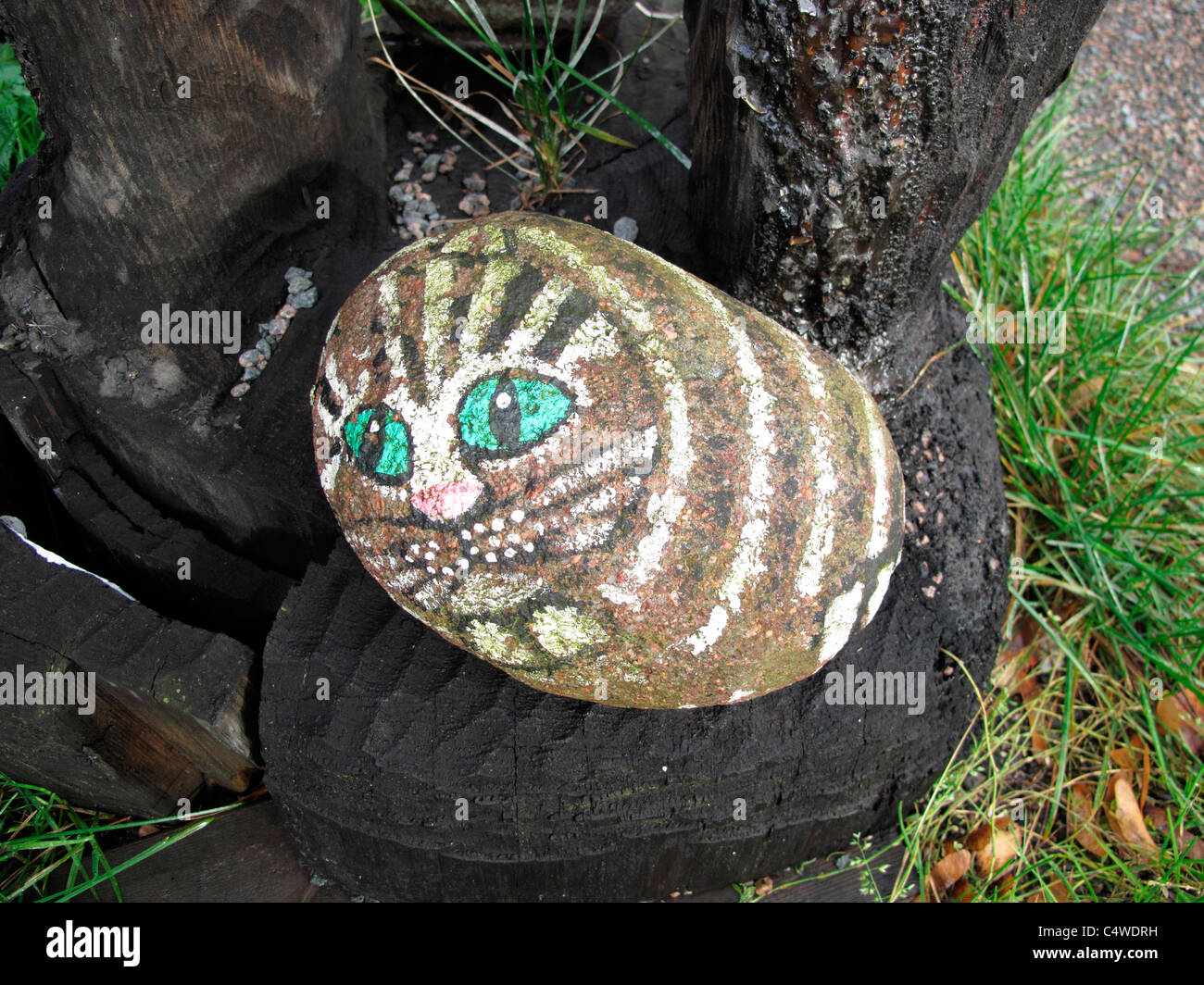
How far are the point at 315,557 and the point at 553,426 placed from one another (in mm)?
768

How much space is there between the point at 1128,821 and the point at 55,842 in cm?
222

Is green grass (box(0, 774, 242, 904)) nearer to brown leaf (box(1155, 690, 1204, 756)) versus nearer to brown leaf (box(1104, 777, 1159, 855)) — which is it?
brown leaf (box(1104, 777, 1159, 855))

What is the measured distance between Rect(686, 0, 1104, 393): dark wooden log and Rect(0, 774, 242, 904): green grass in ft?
5.00

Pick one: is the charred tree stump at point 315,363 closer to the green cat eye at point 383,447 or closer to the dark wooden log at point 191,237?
the dark wooden log at point 191,237

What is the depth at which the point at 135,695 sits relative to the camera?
1526mm

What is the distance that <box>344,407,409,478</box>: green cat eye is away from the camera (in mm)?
1275

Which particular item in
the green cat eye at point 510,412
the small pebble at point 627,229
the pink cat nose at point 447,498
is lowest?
the pink cat nose at point 447,498

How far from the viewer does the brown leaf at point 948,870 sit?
74.4 inches

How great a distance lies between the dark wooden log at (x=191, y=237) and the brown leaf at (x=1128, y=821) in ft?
5.84

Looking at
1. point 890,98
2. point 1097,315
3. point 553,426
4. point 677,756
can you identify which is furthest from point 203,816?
point 1097,315

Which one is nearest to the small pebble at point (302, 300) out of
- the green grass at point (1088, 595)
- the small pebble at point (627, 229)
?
the small pebble at point (627, 229)

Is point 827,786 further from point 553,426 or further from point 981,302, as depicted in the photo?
point 981,302

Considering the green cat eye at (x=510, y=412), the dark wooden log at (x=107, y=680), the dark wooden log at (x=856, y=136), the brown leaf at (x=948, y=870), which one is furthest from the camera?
the brown leaf at (x=948, y=870)

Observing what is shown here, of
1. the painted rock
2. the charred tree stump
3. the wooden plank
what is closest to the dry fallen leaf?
the charred tree stump
